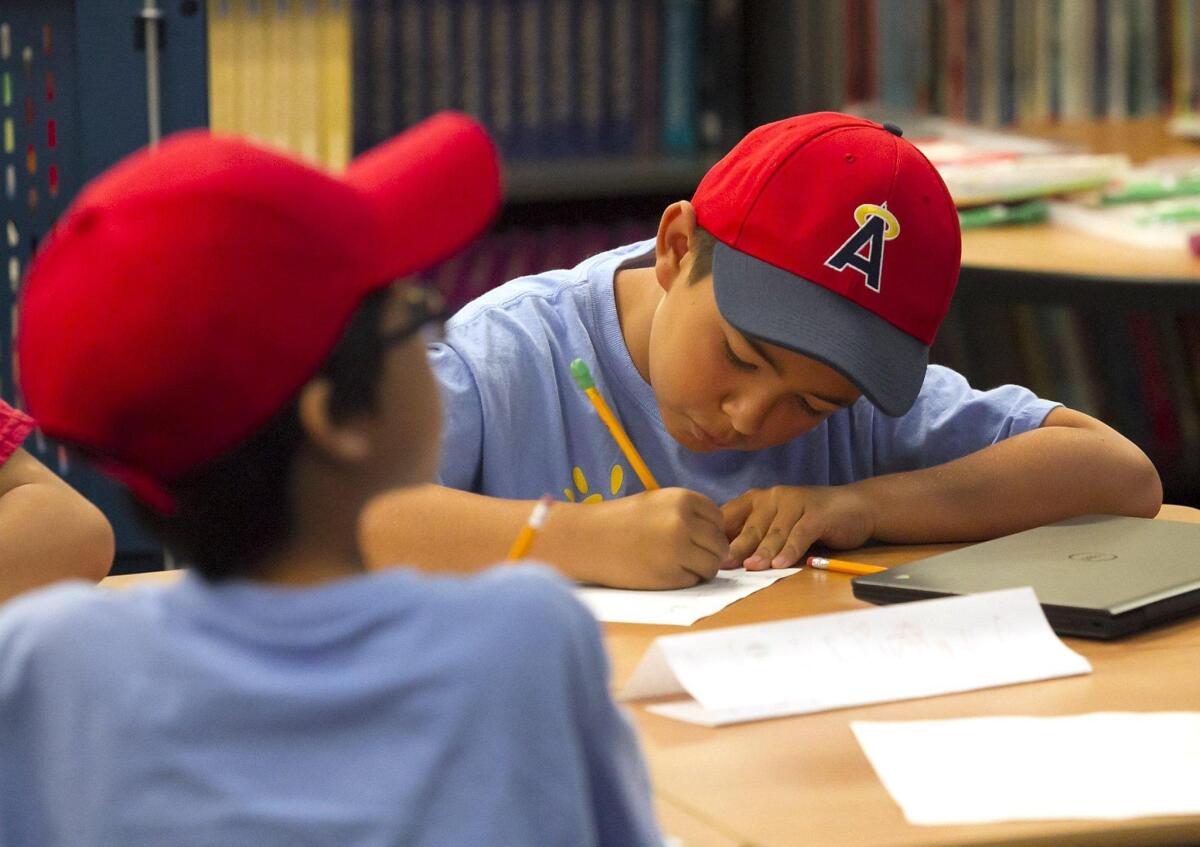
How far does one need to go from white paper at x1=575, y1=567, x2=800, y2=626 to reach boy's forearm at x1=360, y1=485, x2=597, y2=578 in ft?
0.14

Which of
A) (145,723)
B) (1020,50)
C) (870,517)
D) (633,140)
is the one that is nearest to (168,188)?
(145,723)

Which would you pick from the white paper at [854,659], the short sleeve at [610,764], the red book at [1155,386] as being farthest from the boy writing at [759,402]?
the red book at [1155,386]

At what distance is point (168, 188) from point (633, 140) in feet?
7.34

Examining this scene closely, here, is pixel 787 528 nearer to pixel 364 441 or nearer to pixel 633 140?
pixel 364 441

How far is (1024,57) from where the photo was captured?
3.25 meters

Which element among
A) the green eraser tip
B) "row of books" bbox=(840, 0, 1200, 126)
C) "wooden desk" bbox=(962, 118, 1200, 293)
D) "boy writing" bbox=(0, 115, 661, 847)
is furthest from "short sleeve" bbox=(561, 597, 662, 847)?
"row of books" bbox=(840, 0, 1200, 126)

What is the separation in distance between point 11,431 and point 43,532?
105 millimetres

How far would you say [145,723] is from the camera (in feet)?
2.03

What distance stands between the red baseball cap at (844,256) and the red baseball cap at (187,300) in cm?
69

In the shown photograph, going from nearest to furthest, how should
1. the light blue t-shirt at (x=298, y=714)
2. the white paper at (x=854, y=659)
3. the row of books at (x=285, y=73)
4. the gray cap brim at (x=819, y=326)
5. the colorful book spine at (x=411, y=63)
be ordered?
the light blue t-shirt at (x=298, y=714), the white paper at (x=854, y=659), the gray cap brim at (x=819, y=326), the row of books at (x=285, y=73), the colorful book spine at (x=411, y=63)

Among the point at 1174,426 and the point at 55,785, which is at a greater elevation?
the point at 55,785

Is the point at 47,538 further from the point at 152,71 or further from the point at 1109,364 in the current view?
the point at 1109,364

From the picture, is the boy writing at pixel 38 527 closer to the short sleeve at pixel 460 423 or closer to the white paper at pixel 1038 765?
the short sleeve at pixel 460 423

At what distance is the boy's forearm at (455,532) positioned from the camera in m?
1.32
